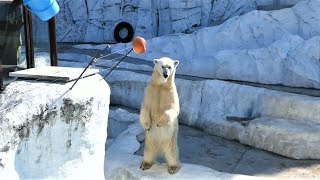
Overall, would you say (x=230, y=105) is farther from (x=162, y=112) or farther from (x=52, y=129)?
(x=52, y=129)

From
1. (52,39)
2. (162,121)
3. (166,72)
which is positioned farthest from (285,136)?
(52,39)

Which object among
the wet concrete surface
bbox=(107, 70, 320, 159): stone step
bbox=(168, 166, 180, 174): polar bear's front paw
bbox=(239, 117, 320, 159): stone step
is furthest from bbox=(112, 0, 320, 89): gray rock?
bbox=(168, 166, 180, 174): polar bear's front paw

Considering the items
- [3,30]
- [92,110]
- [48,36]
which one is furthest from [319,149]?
[3,30]

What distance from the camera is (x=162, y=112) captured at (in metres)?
4.54

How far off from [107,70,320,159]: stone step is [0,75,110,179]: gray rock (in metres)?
3.12

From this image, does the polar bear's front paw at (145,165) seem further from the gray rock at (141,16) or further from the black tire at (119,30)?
the black tire at (119,30)

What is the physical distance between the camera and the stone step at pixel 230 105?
5.87 metres

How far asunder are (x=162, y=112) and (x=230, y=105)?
265 centimetres

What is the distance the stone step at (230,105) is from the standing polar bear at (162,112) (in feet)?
6.09

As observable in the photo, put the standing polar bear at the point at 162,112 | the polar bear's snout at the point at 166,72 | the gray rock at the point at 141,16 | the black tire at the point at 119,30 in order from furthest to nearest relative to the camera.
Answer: the black tire at the point at 119,30 < the gray rock at the point at 141,16 < the standing polar bear at the point at 162,112 < the polar bear's snout at the point at 166,72

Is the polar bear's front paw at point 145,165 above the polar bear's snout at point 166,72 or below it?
below

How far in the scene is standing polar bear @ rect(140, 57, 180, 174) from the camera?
4.50m

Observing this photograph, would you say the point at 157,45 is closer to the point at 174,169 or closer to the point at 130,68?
the point at 130,68

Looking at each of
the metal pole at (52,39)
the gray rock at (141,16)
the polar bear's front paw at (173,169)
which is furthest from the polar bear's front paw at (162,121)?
the gray rock at (141,16)
